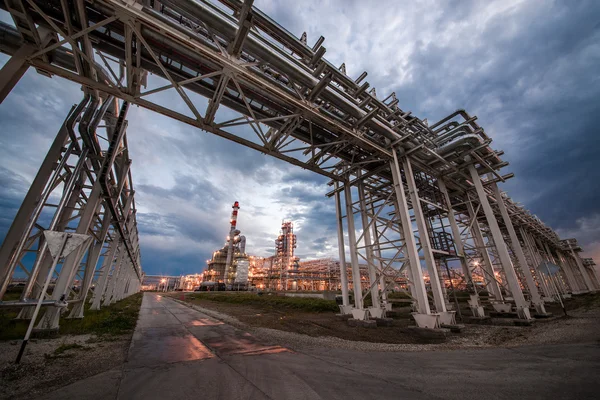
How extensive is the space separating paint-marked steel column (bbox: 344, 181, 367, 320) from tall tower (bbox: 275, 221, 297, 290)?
5594cm

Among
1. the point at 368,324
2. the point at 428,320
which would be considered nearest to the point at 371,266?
the point at 368,324

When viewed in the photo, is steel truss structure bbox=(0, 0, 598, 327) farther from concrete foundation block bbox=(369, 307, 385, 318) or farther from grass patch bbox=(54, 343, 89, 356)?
grass patch bbox=(54, 343, 89, 356)

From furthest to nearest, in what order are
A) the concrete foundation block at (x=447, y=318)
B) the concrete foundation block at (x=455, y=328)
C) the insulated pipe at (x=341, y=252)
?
the insulated pipe at (x=341, y=252) → the concrete foundation block at (x=447, y=318) → the concrete foundation block at (x=455, y=328)

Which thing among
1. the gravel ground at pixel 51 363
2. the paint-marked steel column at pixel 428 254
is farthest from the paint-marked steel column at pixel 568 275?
the gravel ground at pixel 51 363

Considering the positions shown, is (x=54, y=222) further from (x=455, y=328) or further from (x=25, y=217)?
(x=455, y=328)

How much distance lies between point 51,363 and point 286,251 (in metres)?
69.9

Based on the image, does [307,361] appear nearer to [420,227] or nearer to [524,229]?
[420,227]

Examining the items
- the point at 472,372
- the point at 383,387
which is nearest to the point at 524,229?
the point at 472,372

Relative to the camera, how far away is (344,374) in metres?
3.75

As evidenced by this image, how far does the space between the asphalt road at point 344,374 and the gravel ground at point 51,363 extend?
0.38m

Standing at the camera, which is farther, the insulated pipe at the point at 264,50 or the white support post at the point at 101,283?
the white support post at the point at 101,283

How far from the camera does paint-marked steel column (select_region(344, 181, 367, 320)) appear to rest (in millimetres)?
9639

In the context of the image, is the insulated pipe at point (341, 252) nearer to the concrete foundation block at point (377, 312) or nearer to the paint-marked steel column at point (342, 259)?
the paint-marked steel column at point (342, 259)

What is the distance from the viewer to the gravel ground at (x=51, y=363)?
321cm
